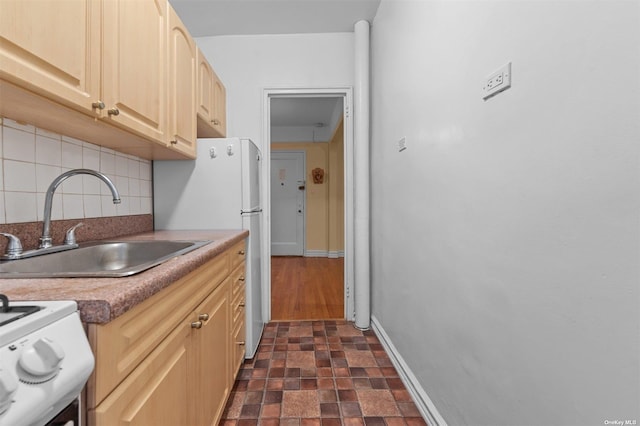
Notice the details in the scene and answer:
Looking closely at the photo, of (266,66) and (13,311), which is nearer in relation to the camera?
(13,311)

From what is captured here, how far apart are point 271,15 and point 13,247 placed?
2.19m

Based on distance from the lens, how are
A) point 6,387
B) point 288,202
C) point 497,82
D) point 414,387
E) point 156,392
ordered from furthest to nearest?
point 288,202
point 414,387
point 497,82
point 156,392
point 6,387

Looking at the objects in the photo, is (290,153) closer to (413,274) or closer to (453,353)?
(413,274)

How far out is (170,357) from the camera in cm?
85


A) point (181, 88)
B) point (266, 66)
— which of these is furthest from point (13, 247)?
point (266, 66)

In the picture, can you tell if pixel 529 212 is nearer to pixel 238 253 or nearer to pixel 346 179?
pixel 238 253

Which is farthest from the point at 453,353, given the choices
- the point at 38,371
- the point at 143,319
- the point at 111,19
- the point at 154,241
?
the point at 111,19

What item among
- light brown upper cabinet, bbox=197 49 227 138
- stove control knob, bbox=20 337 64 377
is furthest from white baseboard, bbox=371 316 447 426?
light brown upper cabinet, bbox=197 49 227 138

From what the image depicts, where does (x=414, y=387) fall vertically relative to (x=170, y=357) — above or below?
below

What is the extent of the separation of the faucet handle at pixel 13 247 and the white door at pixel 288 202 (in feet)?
15.1

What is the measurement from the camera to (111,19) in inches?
41.2

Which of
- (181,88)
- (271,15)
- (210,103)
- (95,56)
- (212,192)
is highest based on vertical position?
(271,15)

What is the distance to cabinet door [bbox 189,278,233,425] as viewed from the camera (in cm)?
103

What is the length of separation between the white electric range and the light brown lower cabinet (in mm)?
59
